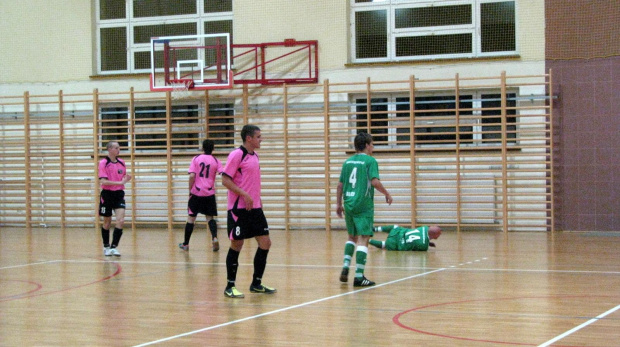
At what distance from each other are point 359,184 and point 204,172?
4774 millimetres

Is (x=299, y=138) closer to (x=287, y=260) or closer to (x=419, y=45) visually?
(x=419, y=45)

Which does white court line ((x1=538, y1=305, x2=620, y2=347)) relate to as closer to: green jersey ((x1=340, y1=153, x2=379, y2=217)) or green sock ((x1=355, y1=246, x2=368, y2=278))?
green sock ((x1=355, y1=246, x2=368, y2=278))

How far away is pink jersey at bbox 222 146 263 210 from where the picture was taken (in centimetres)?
766

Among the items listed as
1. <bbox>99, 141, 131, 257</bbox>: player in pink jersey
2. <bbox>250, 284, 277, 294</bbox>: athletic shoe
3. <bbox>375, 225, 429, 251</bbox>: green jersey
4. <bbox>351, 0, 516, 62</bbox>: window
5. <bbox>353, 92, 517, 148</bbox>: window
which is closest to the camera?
<bbox>250, 284, 277, 294</bbox>: athletic shoe

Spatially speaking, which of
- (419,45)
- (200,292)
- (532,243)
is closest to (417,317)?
(200,292)

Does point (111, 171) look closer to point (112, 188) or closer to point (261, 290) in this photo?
point (112, 188)

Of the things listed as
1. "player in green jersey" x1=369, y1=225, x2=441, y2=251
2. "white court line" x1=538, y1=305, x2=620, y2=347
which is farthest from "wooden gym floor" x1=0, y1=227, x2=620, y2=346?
"player in green jersey" x1=369, y1=225, x2=441, y2=251

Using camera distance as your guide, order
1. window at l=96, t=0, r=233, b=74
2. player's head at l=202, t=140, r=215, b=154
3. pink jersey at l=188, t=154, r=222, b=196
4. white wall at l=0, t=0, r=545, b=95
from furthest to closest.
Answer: window at l=96, t=0, r=233, b=74, white wall at l=0, t=0, r=545, b=95, pink jersey at l=188, t=154, r=222, b=196, player's head at l=202, t=140, r=215, b=154

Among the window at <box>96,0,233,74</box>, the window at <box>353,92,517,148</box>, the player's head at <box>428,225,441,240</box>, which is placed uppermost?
the window at <box>96,0,233,74</box>

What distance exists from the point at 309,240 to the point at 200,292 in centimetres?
670

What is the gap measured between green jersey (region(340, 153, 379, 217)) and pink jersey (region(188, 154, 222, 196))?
4493 millimetres

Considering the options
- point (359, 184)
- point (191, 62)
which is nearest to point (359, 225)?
point (359, 184)

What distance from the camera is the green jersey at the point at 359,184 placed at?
8414 mm

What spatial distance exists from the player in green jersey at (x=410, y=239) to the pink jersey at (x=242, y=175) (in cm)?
469
